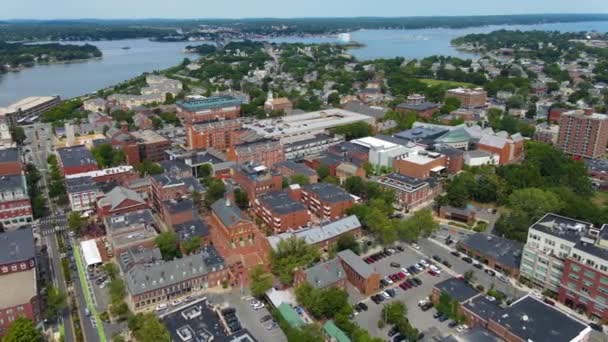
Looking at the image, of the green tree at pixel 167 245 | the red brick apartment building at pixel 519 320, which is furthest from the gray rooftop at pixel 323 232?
the red brick apartment building at pixel 519 320

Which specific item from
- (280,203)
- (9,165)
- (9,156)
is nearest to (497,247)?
(280,203)

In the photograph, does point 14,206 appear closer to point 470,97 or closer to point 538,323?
point 538,323

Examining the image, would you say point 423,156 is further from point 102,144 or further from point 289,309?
point 102,144

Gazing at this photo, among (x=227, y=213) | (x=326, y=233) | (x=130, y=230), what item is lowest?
(x=326, y=233)

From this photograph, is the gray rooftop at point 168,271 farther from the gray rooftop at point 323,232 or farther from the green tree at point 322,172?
the green tree at point 322,172

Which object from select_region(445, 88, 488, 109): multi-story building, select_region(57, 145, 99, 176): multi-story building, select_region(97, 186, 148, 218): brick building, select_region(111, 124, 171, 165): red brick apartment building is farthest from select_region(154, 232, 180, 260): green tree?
select_region(445, 88, 488, 109): multi-story building

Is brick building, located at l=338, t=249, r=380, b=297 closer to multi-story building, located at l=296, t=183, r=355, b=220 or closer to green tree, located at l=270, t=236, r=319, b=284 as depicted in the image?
green tree, located at l=270, t=236, r=319, b=284
